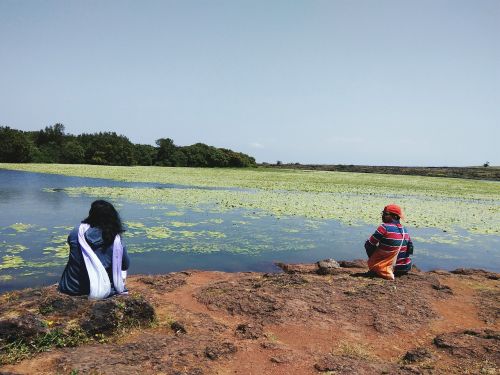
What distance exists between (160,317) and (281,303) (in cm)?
211

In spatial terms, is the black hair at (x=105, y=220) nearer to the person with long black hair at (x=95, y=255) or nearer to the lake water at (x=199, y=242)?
the person with long black hair at (x=95, y=255)

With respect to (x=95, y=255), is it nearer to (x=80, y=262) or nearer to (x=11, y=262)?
(x=80, y=262)

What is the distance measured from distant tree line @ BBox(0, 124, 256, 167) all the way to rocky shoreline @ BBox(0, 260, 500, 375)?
71157mm

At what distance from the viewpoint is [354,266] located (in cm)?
1032

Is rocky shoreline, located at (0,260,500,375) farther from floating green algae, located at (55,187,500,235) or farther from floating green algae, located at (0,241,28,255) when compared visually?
floating green algae, located at (55,187,500,235)

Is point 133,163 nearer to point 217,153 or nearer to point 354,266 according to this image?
point 217,153

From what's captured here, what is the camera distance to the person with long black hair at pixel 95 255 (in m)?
5.41

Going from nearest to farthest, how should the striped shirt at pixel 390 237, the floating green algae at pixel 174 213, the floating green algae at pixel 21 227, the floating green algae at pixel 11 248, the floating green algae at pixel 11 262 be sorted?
the striped shirt at pixel 390 237, the floating green algae at pixel 11 262, the floating green algae at pixel 11 248, the floating green algae at pixel 21 227, the floating green algae at pixel 174 213

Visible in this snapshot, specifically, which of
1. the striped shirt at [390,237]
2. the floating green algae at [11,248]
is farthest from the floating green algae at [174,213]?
the striped shirt at [390,237]

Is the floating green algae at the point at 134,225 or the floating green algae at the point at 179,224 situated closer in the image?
the floating green algae at the point at 134,225

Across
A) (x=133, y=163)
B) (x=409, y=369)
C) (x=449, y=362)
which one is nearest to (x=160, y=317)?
(x=409, y=369)

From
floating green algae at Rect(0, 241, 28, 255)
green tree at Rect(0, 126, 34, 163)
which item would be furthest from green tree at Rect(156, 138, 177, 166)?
floating green algae at Rect(0, 241, 28, 255)

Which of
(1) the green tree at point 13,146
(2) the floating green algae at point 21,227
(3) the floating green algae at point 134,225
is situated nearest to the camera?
(2) the floating green algae at point 21,227

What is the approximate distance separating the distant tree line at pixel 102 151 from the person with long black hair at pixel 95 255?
71.5m
